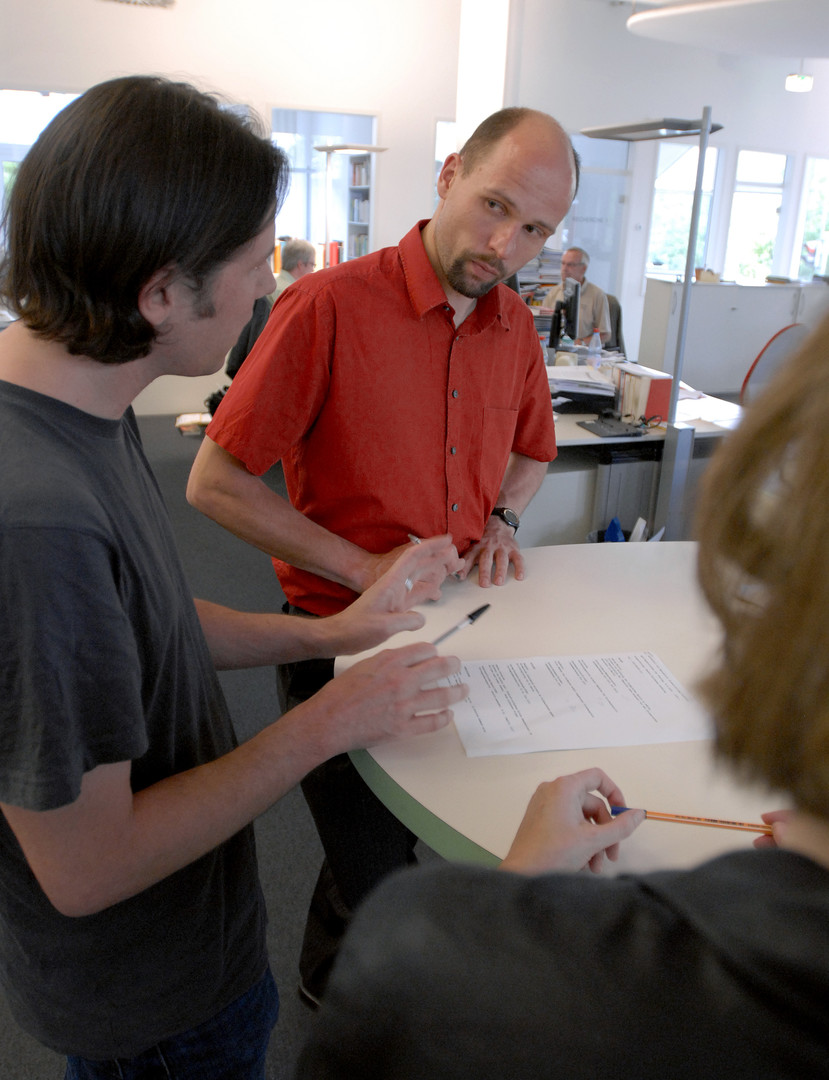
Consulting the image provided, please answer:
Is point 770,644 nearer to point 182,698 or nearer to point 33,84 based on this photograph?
point 182,698

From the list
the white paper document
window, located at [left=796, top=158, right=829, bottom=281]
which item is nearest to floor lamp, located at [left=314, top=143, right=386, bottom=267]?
window, located at [left=796, top=158, right=829, bottom=281]

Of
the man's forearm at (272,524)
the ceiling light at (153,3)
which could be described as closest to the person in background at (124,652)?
the man's forearm at (272,524)

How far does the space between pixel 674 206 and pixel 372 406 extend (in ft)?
29.3

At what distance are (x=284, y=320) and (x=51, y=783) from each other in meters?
1.13

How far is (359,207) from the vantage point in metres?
8.51

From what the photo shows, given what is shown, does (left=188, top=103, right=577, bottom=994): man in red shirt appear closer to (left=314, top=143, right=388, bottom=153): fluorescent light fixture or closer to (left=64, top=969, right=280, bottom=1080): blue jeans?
(left=64, top=969, right=280, bottom=1080): blue jeans

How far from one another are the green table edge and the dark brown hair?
580 millimetres

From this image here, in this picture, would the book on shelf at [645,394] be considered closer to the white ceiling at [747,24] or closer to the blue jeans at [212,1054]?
the white ceiling at [747,24]

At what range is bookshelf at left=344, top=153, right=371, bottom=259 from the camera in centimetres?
825

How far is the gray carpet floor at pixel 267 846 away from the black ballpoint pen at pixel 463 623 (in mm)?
614

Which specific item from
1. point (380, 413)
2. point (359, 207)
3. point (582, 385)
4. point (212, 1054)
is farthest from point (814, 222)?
point (212, 1054)

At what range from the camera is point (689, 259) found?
2.73 meters

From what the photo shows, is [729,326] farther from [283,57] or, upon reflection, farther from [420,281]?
[420,281]

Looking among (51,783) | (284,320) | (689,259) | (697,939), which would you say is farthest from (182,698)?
(689,259)
